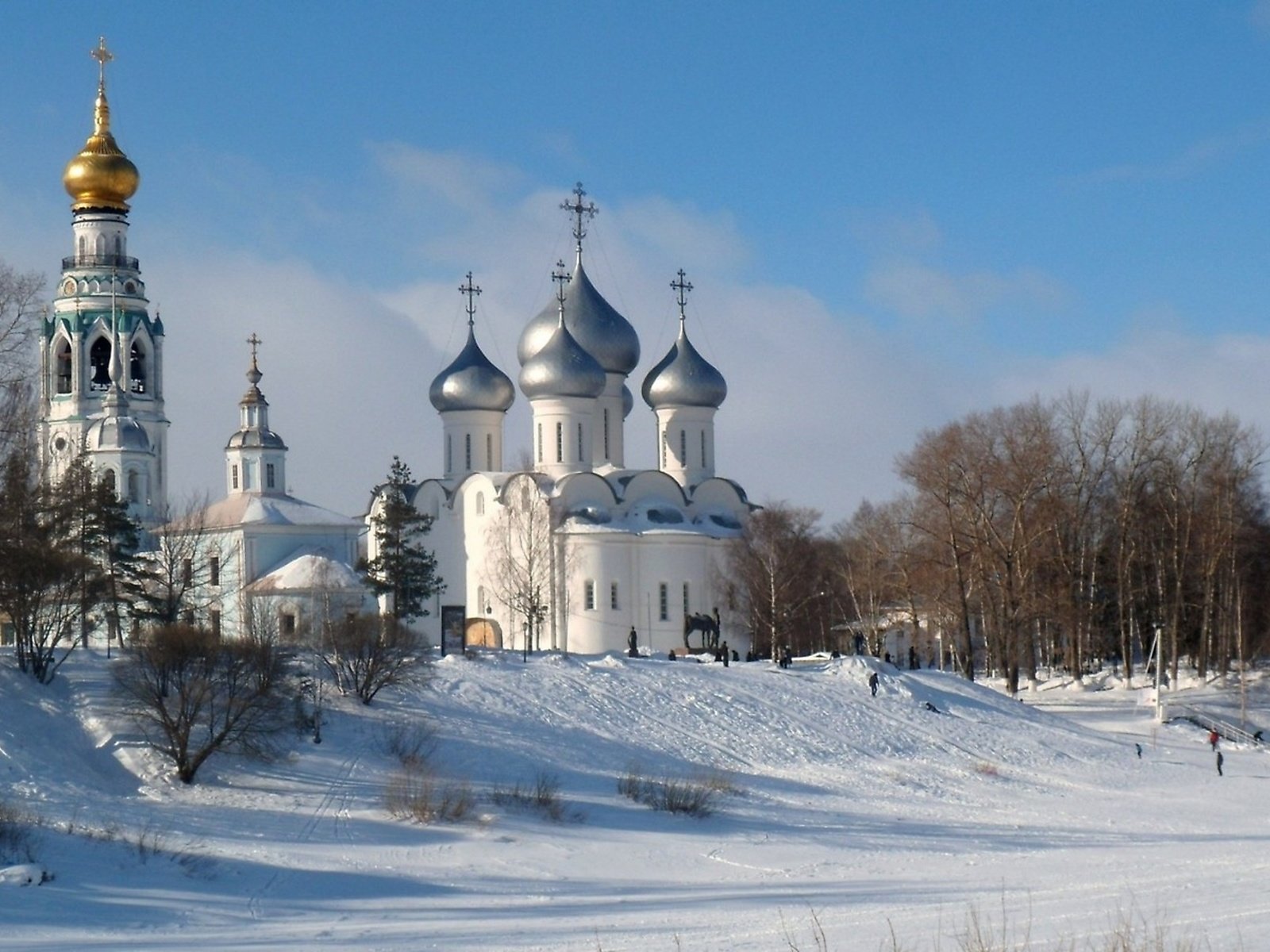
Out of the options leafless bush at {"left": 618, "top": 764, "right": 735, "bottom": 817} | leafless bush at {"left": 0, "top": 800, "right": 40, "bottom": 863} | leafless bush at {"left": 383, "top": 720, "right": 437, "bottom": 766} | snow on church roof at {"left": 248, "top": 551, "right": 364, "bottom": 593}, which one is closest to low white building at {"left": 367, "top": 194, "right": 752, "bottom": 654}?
snow on church roof at {"left": 248, "top": 551, "right": 364, "bottom": 593}

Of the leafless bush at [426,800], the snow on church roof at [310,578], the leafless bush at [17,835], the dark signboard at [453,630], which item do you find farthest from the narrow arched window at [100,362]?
the leafless bush at [17,835]

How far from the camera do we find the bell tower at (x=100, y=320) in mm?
60500

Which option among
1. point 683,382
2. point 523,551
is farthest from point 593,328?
point 523,551

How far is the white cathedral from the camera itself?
50.9 meters

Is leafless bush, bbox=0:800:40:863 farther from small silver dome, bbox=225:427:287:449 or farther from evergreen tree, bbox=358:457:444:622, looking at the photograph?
small silver dome, bbox=225:427:287:449

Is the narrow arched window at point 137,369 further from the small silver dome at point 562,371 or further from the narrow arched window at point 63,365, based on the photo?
the small silver dome at point 562,371

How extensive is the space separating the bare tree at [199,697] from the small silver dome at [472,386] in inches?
1030

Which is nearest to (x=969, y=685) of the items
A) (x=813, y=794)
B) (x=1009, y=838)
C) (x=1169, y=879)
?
(x=813, y=794)

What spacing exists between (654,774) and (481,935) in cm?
1255

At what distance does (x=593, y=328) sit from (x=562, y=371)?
3127 mm

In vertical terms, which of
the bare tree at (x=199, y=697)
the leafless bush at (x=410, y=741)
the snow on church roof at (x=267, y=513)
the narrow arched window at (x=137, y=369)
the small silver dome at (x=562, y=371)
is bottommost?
the leafless bush at (x=410, y=741)

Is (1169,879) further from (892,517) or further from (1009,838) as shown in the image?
(892,517)

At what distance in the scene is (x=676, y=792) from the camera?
89.9ft

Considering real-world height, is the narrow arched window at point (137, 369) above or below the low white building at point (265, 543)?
above
